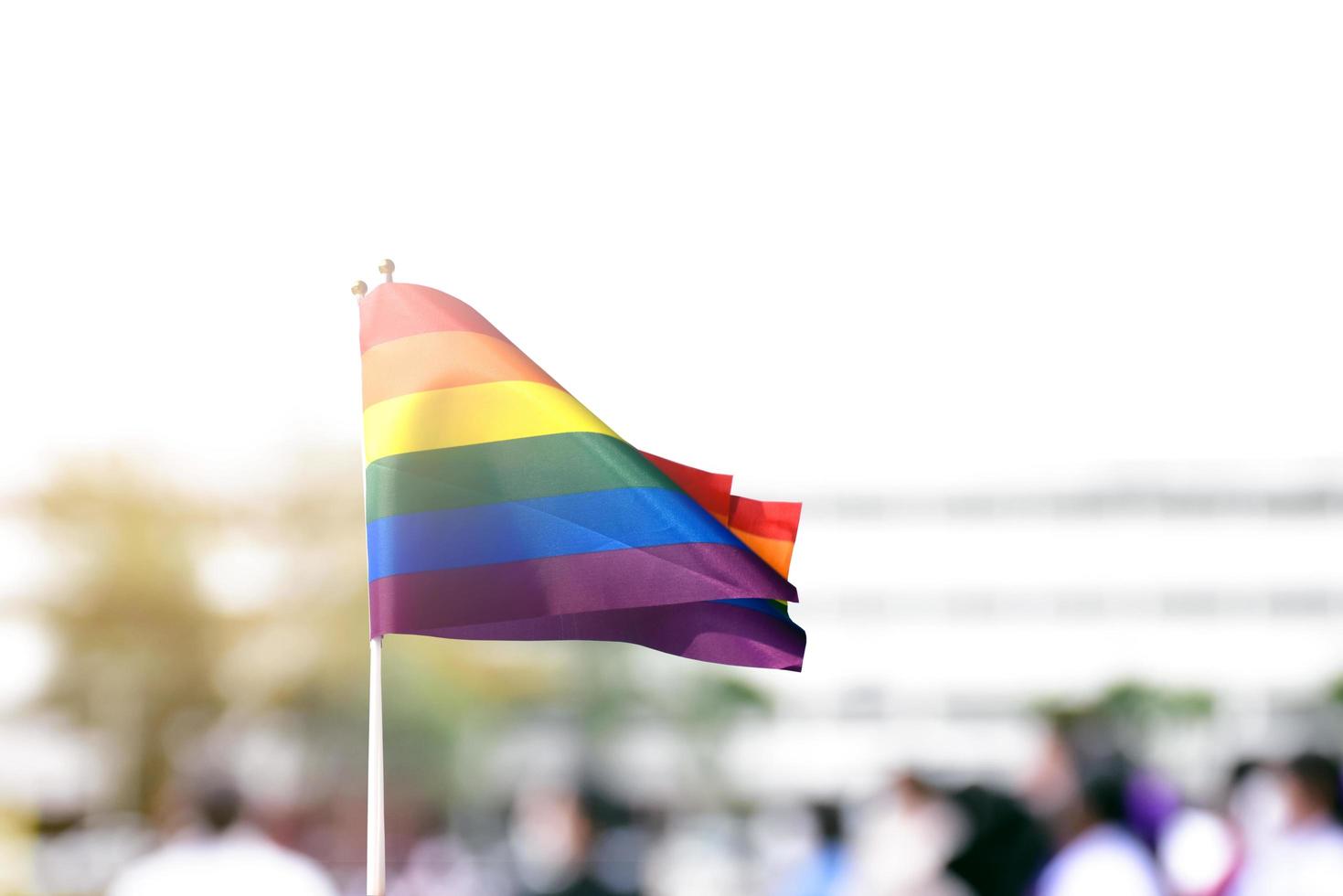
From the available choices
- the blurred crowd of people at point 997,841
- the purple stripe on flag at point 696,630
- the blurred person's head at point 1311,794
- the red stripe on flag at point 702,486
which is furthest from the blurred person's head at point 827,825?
the red stripe on flag at point 702,486

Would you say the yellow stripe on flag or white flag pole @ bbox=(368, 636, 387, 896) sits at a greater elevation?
the yellow stripe on flag

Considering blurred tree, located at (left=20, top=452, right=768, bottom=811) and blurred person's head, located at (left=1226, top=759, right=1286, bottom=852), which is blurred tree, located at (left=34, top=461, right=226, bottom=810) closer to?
blurred tree, located at (left=20, top=452, right=768, bottom=811)

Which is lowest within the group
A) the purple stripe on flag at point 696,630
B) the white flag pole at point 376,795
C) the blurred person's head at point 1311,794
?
the blurred person's head at point 1311,794

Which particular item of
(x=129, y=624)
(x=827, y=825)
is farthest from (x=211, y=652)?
(x=827, y=825)

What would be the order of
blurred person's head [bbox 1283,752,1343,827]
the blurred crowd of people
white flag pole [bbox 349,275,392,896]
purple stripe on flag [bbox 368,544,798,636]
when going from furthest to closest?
1. blurred person's head [bbox 1283,752,1343,827]
2. the blurred crowd of people
3. purple stripe on flag [bbox 368,544,798,636]
4. white flag pole [bbox 349,275,392,896]

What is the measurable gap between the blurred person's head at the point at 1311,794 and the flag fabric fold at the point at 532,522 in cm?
353

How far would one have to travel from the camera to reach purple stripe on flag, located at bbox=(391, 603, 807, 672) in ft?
13.9

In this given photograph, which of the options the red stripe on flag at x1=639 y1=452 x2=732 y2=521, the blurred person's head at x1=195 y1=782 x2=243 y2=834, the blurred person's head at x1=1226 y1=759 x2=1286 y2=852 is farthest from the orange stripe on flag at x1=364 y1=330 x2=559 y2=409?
the blurred person's head at x1=1226 y1=759 x2=1286 y2=852

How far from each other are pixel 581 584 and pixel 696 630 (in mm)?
342

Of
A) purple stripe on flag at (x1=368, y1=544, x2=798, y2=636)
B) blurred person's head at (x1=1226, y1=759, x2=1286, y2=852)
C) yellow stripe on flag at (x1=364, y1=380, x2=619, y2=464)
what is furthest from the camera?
blurred person's head at (x1=1226, y1=759, x2=1286, y2=852)

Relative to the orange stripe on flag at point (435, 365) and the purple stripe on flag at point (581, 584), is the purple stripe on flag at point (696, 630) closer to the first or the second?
the purple stripe on flag at point (581, 584)

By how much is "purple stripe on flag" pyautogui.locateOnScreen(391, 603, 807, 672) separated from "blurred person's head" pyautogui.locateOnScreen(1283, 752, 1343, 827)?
3497mm

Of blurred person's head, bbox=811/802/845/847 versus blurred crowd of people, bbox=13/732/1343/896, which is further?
blurred person's head, bbox=811/802/845/847

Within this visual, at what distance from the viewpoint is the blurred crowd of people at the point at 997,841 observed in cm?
556
